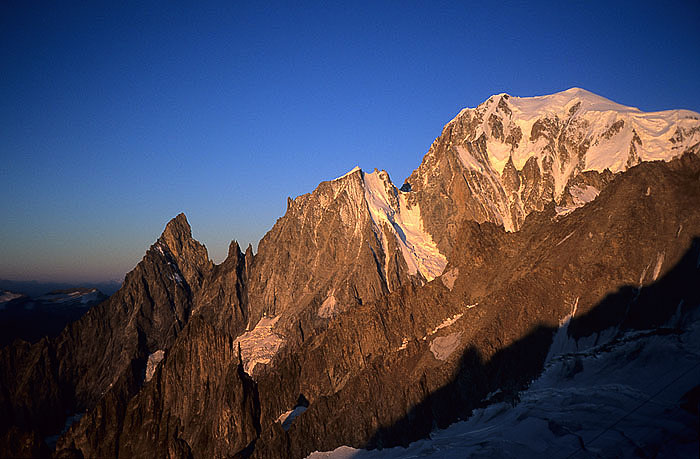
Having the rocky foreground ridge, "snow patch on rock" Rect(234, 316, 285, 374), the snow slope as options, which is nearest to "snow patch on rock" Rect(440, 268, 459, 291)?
the rocky foreground ridge

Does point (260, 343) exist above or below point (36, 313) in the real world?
below

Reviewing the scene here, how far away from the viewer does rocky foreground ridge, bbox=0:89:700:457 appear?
282 ft

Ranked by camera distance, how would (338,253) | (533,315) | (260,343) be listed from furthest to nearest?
(338,253) → (260,343) → (533,315)

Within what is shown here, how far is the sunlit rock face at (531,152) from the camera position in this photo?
138m

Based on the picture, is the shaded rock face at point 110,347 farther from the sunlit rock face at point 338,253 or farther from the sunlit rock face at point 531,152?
the sunlit rock face at point 531,152

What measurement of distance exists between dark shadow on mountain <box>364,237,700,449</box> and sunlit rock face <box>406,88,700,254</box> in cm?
4810

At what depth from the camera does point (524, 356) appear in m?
86.5

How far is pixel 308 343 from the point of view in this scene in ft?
425

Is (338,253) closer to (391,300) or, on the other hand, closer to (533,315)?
(391,300)

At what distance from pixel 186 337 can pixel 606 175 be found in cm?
10105

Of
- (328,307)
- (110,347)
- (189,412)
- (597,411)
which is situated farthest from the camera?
(110,347)

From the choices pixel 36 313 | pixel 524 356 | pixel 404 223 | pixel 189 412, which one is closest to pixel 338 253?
pixel 404 223

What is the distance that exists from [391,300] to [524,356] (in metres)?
41.0

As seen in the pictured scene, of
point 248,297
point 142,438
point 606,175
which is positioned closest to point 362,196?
point 248,297
